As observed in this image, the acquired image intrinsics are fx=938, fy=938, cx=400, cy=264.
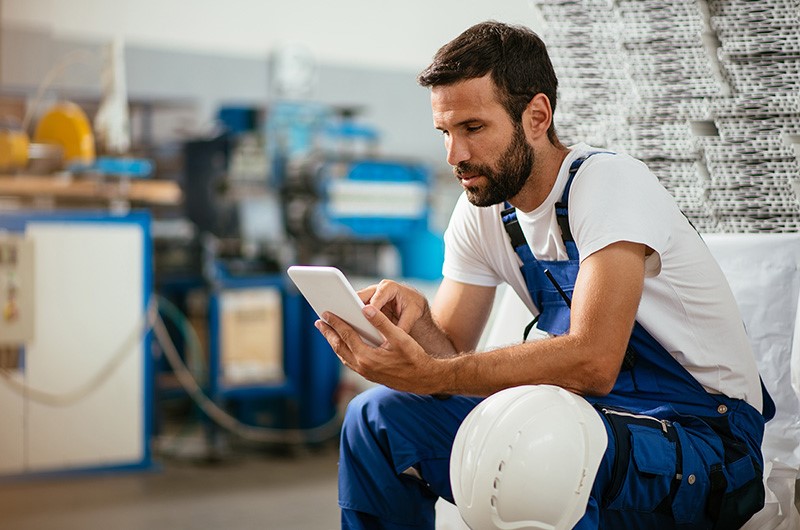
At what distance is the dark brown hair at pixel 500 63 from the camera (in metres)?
1.72

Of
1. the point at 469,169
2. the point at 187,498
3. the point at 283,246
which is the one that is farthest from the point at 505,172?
the point at 283,246

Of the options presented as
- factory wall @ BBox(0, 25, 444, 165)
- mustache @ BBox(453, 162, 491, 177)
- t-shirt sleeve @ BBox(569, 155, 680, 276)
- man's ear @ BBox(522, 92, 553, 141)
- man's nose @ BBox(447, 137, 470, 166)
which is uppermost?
factory wall @ BBox(0, 25, 444, 165)

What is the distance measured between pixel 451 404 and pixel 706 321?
49 centimetres

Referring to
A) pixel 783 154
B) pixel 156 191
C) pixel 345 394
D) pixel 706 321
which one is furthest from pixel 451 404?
pixel 156 191

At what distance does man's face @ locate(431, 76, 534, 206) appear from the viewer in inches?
67.9

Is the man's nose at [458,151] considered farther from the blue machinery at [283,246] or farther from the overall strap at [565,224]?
the blue machinery at [283,246]

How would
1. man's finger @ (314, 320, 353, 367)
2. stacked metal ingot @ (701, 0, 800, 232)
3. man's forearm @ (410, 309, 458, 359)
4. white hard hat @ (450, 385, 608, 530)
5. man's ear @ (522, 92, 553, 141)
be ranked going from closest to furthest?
white hard hat @ (450, 385, 608, 530) → man's finger @ (314, 320, 353, 367) → man's ear @ (522, 92, 553, 141) → man's forearm @ (410, 309, 458, 359) → stacked metal ingot @ (701, 0, 800, 232)

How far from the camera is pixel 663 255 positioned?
65.8 inches

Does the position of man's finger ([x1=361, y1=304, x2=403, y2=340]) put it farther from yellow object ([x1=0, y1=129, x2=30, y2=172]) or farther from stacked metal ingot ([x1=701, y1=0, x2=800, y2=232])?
yellow object ([x1=0, y1=129, x2=30, y2=172])

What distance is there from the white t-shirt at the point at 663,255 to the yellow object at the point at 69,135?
282 cm

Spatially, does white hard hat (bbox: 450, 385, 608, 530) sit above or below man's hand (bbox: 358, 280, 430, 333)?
below

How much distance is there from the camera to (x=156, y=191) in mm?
4535

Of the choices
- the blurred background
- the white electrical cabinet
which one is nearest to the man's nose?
the blurred background

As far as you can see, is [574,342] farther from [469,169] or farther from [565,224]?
[469,169]
